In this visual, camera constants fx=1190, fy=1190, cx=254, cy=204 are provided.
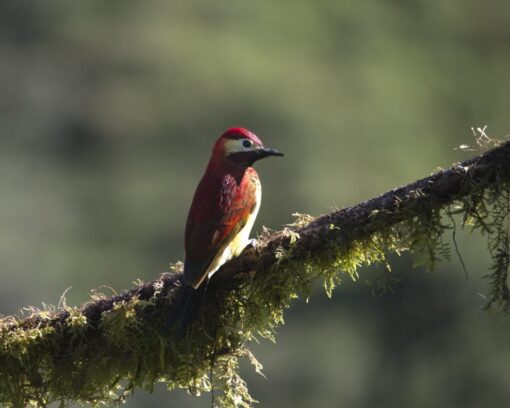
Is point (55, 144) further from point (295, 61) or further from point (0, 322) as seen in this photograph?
point (0, 322)

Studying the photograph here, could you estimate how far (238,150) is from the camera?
6070mm

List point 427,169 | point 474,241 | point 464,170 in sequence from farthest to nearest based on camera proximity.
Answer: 1. point 427,169
2. point 474,241
3. point 464,170

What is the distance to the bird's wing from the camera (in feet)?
17.1

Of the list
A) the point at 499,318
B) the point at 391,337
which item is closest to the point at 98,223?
the point at 391,337

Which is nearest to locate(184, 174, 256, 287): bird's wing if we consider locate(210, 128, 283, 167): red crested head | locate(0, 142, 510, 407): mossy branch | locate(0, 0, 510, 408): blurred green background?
locate(0, 142, 510, 407): mossy branch

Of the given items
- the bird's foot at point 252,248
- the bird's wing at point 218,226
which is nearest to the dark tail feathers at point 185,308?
the bird's wing at point 218,226

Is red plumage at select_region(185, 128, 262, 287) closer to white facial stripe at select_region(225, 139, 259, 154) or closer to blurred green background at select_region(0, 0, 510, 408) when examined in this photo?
white facial stripe at select_region(225, 139, 259, 154)

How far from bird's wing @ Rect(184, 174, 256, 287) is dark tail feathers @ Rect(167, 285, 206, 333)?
161mm

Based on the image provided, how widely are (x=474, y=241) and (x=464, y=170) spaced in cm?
1866

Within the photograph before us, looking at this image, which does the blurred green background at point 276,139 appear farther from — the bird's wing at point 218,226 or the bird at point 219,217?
the bird's wing at point 218,226

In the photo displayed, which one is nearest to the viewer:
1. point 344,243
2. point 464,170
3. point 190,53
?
point 464,170

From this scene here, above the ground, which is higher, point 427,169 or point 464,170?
point 427,169

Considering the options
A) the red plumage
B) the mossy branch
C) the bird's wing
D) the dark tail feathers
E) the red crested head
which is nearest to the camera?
the mossy branch

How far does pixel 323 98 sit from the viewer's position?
28281 millimetres
